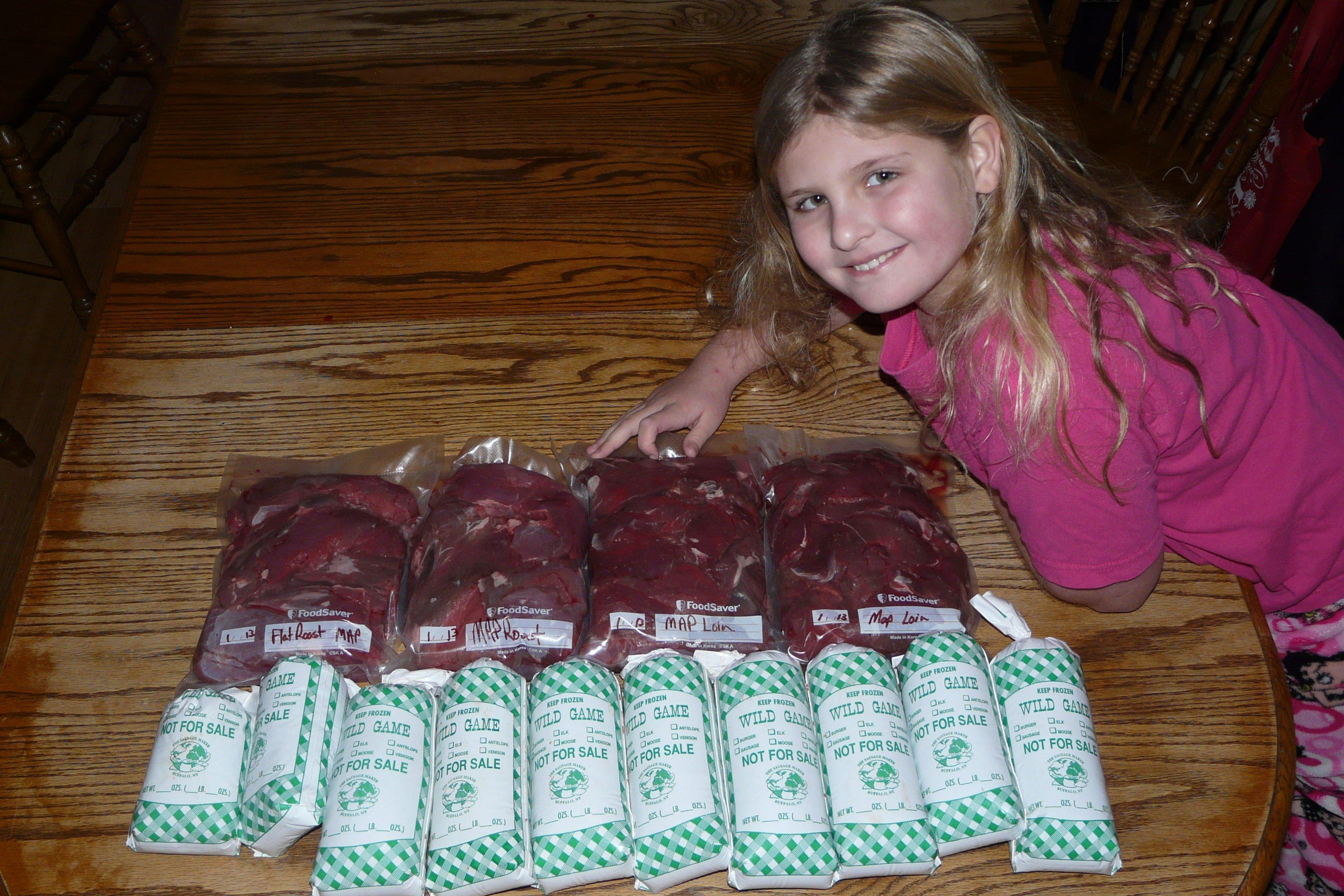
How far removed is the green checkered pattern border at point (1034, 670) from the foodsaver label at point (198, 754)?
844 mm

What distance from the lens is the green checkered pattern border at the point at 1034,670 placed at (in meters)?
1.04

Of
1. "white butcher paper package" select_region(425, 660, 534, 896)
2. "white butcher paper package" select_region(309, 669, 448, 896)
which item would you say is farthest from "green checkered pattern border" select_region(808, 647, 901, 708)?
"white butcher paper package" select_region(309, 669, 448, 896)

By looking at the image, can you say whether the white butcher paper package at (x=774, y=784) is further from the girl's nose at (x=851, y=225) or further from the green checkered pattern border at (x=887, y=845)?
the girl's nose at (x=851, y=225)

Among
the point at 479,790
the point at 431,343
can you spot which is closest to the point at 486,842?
the point at 479,790

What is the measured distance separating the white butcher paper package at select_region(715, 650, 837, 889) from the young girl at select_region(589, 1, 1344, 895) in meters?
0.37

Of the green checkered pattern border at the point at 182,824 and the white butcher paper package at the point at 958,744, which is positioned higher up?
the white butcher paper package at the point at 958,744

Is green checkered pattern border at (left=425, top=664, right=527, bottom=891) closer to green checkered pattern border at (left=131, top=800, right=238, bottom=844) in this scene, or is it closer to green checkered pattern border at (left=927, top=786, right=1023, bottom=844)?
green checkered pattern border at (left=131, top=800, right=238, bottom=844)

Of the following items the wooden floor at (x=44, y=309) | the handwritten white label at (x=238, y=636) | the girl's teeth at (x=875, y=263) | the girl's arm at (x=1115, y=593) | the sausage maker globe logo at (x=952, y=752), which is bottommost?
the wooden floor at (x=44, y=309)

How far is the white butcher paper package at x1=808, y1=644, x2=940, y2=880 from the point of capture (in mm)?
955

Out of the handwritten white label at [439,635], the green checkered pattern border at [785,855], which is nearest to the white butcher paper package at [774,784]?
the green checkered pattern border at [785,855]

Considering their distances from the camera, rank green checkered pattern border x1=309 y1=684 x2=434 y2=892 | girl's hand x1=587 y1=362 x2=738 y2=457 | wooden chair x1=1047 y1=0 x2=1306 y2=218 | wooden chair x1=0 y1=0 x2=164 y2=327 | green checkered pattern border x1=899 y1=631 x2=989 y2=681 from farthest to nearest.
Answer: wooden chair x1=0 y1=0 x2=164 y2=327 < wooden chair x1=1047 y1=0 x2=1306 y2=218 < girl's hand x1=587 y1=362 x2=738 y2=457 < green checkered pattern border x1=899 y1=631 x2=989 y2=681 < green checkered pattern border x1=309 y1=684 x2=434 y2=892

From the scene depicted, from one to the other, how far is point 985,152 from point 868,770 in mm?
692

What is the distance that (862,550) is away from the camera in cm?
114

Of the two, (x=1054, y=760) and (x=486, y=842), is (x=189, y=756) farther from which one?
(x=1054, y=760)
